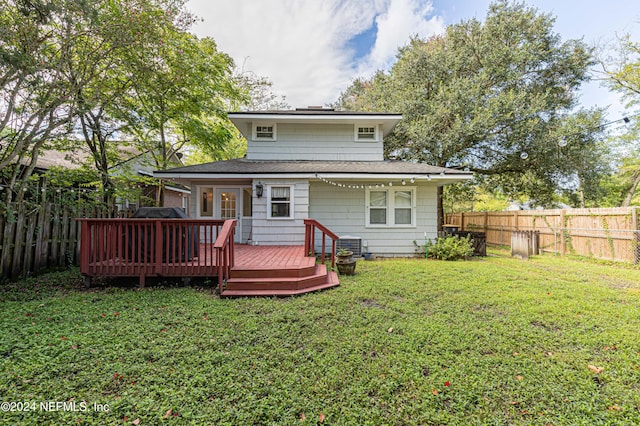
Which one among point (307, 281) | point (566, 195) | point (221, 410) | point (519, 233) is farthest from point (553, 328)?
point (566, 195)

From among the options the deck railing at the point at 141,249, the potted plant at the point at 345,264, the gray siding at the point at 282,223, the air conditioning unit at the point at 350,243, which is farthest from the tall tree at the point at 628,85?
the deck railing at the point at 141,249

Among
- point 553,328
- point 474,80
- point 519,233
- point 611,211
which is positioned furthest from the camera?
point 474,80

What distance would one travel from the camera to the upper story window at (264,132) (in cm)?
1048

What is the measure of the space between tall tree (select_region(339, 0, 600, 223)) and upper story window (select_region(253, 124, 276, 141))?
745cm

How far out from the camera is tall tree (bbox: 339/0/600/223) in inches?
493

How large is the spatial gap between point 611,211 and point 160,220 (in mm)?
13267

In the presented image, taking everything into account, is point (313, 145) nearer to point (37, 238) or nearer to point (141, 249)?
point (141, 249)

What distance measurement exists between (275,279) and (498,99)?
44.8 ft

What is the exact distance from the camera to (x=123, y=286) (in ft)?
17.4

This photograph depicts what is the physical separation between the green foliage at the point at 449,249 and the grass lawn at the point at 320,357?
11.7 feet

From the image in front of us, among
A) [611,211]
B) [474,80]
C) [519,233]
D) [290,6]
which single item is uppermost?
[290,6]

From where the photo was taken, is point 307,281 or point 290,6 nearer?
point 307,281

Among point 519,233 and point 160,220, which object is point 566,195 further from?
point 160,220

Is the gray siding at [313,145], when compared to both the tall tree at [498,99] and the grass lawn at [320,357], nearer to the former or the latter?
the tall tree at [498,99]
